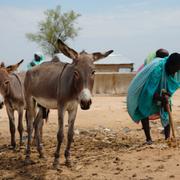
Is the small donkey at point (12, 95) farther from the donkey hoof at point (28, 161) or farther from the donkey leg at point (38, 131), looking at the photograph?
the donkey hoof at point (28, 161)

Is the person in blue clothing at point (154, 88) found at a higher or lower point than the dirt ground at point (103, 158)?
higher

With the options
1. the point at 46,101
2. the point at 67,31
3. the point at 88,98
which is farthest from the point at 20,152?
the point at 67,31

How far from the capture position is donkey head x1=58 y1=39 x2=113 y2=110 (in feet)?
22.1

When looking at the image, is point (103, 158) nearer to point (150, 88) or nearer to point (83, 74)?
point (83, 74)

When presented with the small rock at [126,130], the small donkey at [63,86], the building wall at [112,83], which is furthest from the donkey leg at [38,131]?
the building wall at [112,83]

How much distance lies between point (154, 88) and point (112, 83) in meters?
18.6

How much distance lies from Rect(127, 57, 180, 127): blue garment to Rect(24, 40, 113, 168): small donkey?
133 centimetres

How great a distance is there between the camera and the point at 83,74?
6977 millimetres

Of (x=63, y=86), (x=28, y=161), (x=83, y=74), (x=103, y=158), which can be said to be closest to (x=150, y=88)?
(x=103, y=158)

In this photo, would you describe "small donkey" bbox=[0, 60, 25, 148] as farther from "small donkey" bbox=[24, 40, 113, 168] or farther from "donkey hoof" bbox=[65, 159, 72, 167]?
"donkey hoof" bbox=[65, 159, 72, 167]

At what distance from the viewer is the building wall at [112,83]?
2705cm

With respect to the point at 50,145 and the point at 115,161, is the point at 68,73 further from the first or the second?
the point at 50,145

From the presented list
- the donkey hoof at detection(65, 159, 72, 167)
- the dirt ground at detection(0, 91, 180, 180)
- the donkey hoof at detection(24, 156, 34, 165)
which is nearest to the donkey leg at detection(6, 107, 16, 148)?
the dirt ground at detection(0, 91, 180, 180)

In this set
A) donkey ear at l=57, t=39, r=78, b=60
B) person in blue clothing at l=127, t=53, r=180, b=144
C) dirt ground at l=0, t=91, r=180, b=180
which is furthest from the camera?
person in blue clothing at l=127, t=53, r=180, b=144
